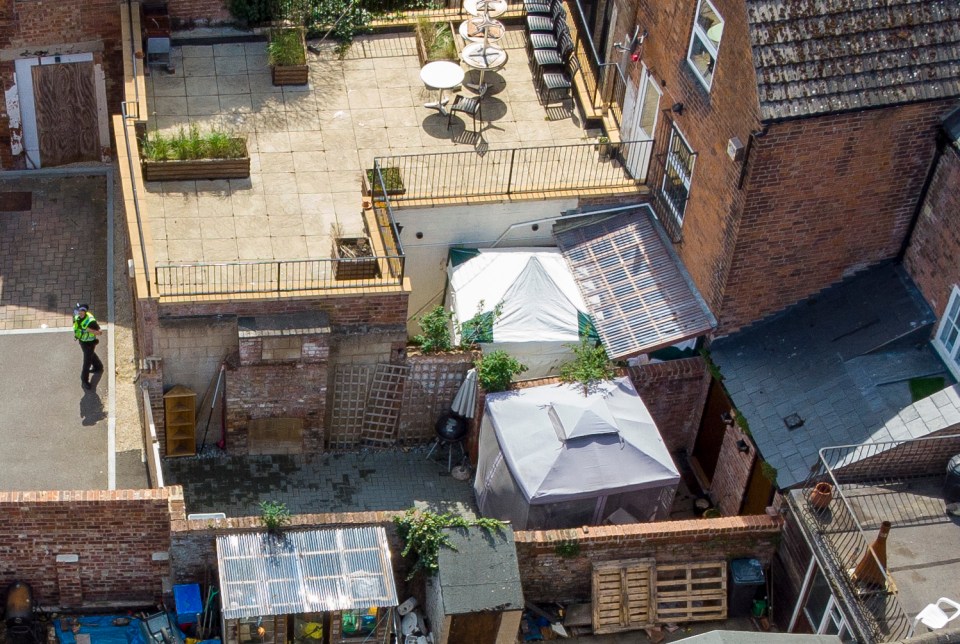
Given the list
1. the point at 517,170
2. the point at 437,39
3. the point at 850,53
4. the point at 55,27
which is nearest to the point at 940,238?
the point at 850,53

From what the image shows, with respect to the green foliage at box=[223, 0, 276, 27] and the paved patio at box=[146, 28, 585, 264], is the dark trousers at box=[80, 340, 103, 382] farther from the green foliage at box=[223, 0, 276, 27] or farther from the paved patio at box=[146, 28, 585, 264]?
the green foliage at box=[223, 0, 276, 27]

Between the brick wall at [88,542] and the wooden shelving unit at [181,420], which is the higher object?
the wooden shelving unit at [181,420]

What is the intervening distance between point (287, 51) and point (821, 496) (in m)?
12.4

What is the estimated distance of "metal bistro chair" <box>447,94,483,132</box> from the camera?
26.4m

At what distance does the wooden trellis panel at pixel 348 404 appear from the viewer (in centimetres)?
2422

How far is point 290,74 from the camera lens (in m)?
27.0

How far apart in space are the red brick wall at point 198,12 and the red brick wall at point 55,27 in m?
1.04

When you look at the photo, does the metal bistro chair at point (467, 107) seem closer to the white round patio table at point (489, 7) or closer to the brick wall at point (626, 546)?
the white round patio table at point (489, 7)

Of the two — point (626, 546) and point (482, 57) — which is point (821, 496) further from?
point (482, 57)

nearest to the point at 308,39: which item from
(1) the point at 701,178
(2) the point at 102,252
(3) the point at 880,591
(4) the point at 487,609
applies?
(2) the point at 102,252

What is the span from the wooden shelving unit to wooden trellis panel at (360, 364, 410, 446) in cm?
278

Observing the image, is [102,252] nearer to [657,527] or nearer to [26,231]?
[26,231]

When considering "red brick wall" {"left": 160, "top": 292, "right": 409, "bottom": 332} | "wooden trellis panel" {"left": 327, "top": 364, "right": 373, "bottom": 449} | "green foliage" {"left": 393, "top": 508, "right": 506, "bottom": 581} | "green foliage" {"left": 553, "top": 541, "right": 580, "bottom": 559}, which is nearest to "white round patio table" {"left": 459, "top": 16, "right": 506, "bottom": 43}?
"red brick wall" {"left": 160, "top": 292, "right": 409, "bottom": 332}

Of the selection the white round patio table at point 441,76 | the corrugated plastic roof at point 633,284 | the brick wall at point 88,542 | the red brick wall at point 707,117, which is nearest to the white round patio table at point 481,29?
the white round patio table at point 441,76
